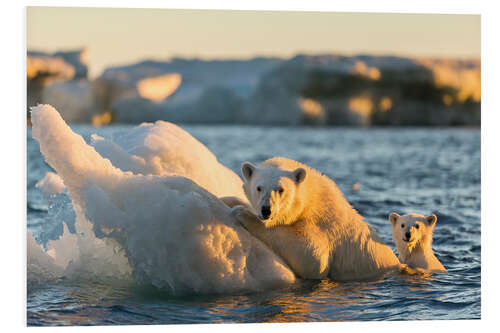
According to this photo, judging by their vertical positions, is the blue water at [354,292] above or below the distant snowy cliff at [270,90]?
below

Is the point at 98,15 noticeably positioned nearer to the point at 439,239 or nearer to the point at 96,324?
the point at 96,324

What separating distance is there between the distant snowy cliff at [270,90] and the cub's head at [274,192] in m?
24.0

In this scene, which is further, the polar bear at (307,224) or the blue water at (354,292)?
the blue water at (354,292)

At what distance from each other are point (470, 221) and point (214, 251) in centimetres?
688

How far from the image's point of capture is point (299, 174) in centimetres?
698

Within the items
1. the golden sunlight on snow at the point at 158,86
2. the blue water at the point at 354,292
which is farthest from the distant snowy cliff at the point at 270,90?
the blue water at the point at 354,292

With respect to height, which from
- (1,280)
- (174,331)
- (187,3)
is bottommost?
(174,331)

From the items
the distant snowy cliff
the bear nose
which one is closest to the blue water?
the bear nose

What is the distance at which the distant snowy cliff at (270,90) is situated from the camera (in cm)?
3553

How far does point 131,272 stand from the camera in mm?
7418

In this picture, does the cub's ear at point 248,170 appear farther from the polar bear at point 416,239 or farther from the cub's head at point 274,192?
the polar bear at point 416,239

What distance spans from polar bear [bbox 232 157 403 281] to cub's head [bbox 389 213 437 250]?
1.47 ft

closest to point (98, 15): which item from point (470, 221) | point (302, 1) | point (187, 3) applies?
point (187, 3)

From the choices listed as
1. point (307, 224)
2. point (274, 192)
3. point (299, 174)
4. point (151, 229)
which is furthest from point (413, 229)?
point (151, 229)
